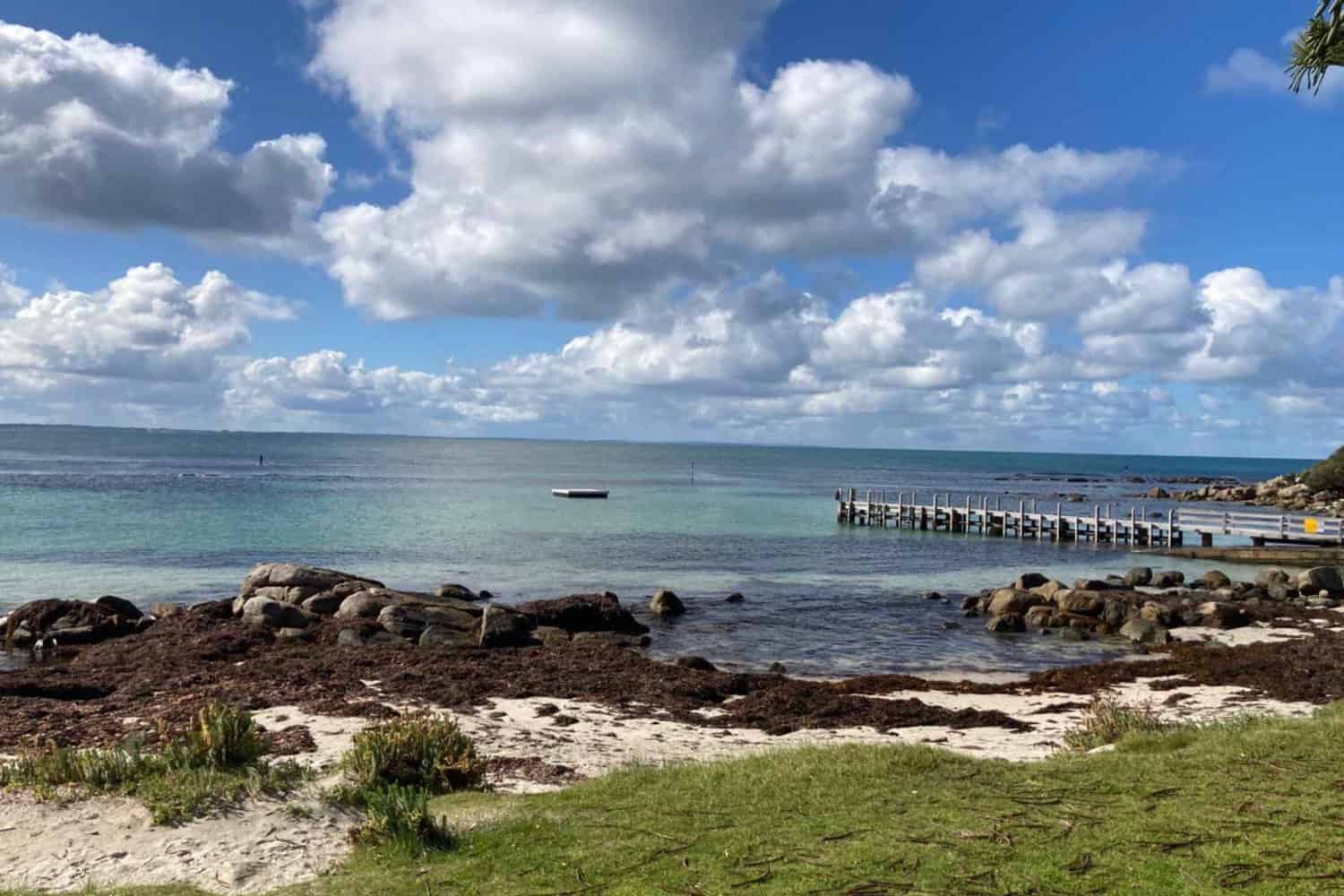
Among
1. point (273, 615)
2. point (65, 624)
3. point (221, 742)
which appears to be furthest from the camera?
point (273, 615)

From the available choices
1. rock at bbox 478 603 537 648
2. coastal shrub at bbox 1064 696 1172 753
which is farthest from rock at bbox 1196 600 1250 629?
rock at bbox 478 603 537 648

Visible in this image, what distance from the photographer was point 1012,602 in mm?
30953

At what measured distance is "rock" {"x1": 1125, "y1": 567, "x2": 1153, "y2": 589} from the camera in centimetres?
3878

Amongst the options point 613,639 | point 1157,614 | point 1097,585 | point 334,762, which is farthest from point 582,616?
point 1097,585

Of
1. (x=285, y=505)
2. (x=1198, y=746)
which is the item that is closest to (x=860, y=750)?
(x=1198, y=746)

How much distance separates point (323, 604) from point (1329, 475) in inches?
3481

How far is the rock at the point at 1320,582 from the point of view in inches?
1384

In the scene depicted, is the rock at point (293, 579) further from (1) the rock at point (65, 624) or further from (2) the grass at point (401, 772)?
(2) the grass at point (401, 772)

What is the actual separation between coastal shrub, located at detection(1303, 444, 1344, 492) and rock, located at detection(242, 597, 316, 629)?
284 feet

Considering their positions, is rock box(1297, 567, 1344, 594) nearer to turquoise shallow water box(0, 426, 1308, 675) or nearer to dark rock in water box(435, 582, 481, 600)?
turquoise shallow water box(0, 426, 1308, 675)

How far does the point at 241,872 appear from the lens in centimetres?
841

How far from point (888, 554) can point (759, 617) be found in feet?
71.6

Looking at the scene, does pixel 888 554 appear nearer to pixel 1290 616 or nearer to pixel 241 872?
pixel 1290 616

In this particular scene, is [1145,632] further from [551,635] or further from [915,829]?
[915,829]
